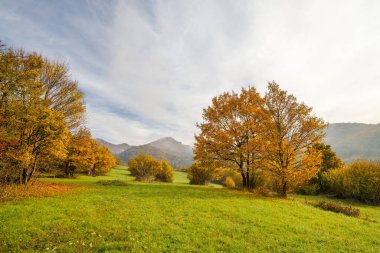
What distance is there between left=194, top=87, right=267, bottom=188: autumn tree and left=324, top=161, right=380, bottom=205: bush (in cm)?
2129

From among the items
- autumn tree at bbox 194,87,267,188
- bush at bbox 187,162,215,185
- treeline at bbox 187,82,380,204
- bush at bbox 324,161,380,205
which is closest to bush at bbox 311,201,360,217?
treeline at bbox 187,82,380,204

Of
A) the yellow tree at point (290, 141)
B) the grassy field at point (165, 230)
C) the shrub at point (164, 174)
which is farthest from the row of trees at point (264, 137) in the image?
the shrub at point (164, 174)

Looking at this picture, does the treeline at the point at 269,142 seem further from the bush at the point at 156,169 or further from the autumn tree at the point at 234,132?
the bush at the point at 156,169

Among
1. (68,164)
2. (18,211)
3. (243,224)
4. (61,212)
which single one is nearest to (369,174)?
(243,224)

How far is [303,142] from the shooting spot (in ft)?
87.4

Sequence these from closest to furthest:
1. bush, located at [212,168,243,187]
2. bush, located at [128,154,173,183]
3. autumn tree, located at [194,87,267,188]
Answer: autumn tree, located at [194,87,267,188]
bush, located at [212,168,243,187]
bush, located at [128,154,173,183]

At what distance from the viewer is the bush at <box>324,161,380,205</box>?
34.9 meters

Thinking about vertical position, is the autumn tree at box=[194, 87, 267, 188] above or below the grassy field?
above

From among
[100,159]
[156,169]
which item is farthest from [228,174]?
[100,159]

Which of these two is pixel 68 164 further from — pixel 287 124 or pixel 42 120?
pixel 287 124

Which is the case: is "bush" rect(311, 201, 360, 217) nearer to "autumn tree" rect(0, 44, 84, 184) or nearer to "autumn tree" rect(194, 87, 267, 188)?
"autumn tree" rect(194, 87, 267, 188)

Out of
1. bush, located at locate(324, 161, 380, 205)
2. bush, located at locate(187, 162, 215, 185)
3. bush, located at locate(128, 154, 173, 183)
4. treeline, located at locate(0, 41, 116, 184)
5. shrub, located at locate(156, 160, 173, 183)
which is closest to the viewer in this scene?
treeline, located at locate(0, 41, 116, 184)

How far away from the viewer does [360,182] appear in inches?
Result: 1471

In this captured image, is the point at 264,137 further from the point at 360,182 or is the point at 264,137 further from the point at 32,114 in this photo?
the point at 32,114
